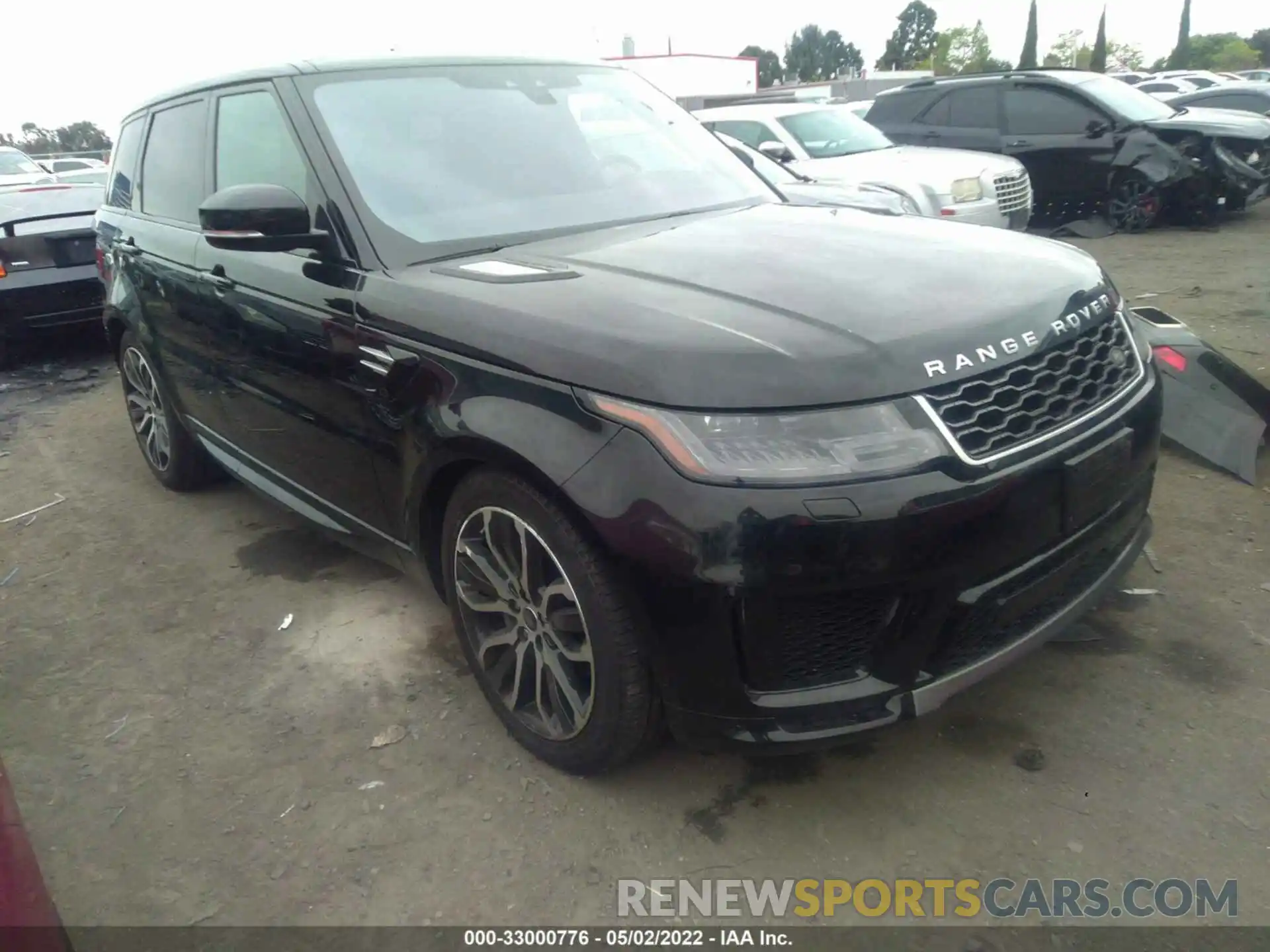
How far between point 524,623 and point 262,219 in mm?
1300

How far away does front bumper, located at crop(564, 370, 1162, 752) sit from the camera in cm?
184

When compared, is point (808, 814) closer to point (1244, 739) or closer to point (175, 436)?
point (1244, 739)

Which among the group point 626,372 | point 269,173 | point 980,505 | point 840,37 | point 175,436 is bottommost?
point 175,436

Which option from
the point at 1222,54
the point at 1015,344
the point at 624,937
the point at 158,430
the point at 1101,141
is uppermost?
the point at 1222,54

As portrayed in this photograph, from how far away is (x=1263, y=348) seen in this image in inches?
218

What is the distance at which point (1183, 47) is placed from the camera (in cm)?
6819

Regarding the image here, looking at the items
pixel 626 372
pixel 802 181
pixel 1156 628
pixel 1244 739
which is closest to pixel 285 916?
pixel 626 372

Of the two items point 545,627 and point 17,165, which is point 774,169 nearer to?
point 545,627

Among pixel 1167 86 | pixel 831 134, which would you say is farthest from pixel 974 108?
pixel 1167 86

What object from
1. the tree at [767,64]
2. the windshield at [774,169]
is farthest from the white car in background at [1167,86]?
the tree at [767,64]

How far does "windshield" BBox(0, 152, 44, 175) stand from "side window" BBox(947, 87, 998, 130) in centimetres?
1157

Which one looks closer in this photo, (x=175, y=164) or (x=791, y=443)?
(x=791, y=443)

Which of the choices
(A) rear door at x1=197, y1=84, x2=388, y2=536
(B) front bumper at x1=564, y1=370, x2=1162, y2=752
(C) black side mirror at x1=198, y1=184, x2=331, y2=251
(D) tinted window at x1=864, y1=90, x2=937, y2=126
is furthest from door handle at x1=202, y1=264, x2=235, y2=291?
(D) tinted window at x1=864, y1=90, x2=937, y2=126

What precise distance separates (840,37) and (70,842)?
371 ft
